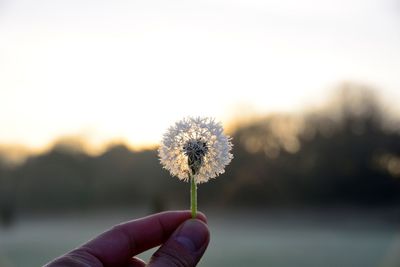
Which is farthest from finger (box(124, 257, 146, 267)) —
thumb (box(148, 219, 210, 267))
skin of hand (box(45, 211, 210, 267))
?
thumb (box(148, 219, 210, 267))

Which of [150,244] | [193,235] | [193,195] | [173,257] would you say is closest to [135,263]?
[150,244]

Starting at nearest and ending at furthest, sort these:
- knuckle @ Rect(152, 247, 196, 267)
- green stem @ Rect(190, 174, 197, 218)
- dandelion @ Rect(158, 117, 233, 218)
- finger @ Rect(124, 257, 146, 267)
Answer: green stem @ Rect(190, 174, 197, 218)
knuckle @ Rect(152, 247, 196, 267)
dandelion @ Rect(158, 117, 233, 218)
finger @ Rect(124, 257, 146, 267)

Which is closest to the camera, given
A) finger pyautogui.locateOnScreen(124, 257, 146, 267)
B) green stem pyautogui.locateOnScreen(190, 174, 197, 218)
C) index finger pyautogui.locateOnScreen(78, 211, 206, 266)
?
green stem pyautogui.locateOnScreen(190, 174, 197, 218)

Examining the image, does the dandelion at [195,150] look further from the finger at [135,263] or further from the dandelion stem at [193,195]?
the finger at [135,263]

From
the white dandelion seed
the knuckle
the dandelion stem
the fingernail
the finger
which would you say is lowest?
the finger

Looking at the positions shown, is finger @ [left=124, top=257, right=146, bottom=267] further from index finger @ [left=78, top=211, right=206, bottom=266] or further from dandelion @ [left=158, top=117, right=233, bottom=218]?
dandelion @ [left=158, top=117, right=233, bottom=218]

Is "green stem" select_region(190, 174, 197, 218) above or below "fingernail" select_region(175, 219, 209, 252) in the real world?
above

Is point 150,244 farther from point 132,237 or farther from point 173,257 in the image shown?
point 173,257

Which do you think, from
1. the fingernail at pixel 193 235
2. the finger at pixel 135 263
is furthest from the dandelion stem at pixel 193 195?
the finger at pixel 135 263
